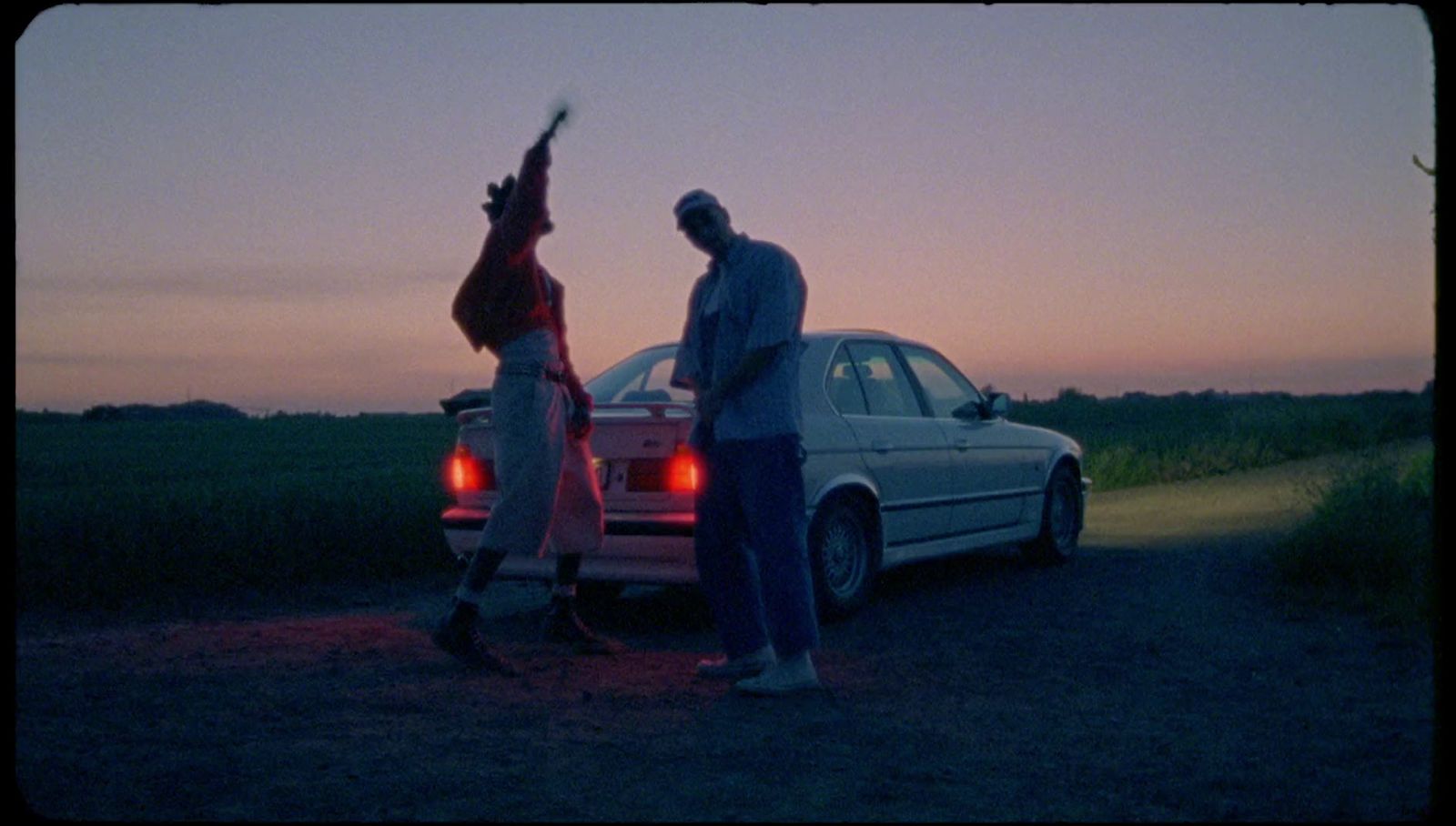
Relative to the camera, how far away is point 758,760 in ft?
14.0

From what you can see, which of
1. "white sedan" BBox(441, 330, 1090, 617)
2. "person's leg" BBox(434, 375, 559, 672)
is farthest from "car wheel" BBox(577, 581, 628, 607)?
"person's leg" BBox(434, 375, 559, 672)

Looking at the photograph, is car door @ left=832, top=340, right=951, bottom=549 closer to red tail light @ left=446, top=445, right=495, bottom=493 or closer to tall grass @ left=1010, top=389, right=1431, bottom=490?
red tail light @ left=446, top=445, right=495, bottom=493

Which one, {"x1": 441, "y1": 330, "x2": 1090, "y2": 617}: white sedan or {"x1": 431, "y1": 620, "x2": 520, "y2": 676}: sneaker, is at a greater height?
{"x1": 441, "y1": 330, "x2": 1090, "y2": 617}: white sedan

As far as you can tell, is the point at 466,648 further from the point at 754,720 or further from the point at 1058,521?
the point at 1058,521

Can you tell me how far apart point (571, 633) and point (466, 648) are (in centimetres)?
72

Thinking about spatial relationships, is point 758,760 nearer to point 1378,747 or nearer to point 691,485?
point 1378,747

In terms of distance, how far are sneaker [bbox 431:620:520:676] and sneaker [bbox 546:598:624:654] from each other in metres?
0.58

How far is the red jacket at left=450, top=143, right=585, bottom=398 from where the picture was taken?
18.1 feet

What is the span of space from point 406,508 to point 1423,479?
7.49 metres

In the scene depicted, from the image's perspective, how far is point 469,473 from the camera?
7168 mm

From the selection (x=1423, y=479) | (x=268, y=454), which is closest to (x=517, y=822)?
(x=1423, y=479)

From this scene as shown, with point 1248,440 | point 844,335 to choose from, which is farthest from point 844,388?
point 1248,440

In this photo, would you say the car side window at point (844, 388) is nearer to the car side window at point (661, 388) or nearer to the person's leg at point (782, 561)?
the car side window at point (661, 388)

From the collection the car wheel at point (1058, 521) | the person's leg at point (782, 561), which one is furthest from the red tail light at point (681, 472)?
the car wheel at point (1058, 521)
